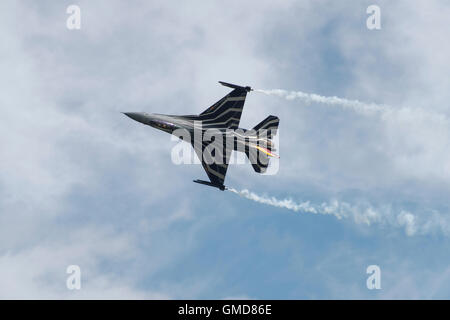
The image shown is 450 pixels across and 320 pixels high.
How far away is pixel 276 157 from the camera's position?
94.6 meters

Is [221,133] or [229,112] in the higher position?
[229,112]

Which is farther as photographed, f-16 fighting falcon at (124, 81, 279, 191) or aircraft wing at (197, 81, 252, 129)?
aircraft wing at (197, 81, 252, 129)

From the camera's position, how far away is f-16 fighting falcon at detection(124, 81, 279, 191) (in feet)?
310

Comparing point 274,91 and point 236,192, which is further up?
point 274,91

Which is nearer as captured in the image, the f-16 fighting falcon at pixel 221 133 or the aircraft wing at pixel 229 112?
the f-16 fighting falcon at pixel 221 133

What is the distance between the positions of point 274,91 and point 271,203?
17807mm

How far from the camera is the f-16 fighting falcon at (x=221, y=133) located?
310 feet

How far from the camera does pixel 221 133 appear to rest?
3728 inches

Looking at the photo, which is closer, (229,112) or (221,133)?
(221,133)

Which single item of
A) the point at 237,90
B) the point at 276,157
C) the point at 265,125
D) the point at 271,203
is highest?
the point at 237,90
